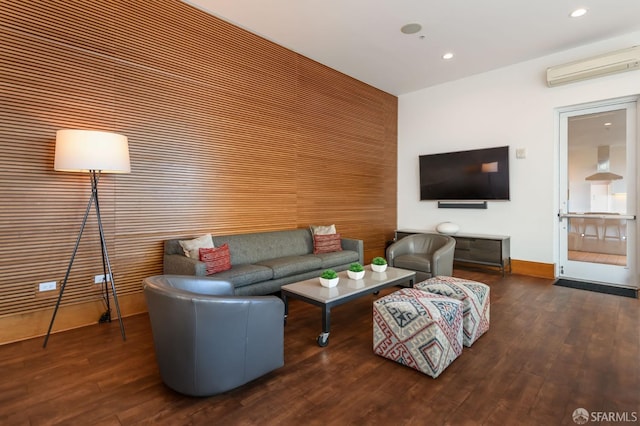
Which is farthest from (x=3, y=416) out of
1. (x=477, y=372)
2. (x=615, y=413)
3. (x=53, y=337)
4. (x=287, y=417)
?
(x=615, y=413)

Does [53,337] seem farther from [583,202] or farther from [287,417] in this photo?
[583,202]

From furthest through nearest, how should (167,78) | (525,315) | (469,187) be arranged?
(469,187) → (167,78) → (525,315)

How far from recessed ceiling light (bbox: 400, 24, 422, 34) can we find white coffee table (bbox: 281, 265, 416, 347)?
2.99 meters

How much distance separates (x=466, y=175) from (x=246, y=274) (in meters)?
4.24

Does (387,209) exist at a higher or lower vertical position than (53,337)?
higher

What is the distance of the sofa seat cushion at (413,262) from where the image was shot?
409 centimetres

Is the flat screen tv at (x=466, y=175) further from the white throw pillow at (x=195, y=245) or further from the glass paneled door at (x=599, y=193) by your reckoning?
the white throw pillow at (x=195, y=245)

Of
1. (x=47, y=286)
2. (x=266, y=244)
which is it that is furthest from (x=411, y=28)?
(x=47, y=286)

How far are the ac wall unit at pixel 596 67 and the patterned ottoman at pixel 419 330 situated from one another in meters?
4.07

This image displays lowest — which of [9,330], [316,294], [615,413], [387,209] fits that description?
[615,413]

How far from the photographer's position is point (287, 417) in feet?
5.81

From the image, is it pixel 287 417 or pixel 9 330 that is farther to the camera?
pixel 9 330

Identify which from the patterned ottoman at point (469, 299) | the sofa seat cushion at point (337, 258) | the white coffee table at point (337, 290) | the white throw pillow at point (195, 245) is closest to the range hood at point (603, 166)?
the patterned ottoman at point (469, 299)

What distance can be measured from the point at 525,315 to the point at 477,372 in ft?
4.89
